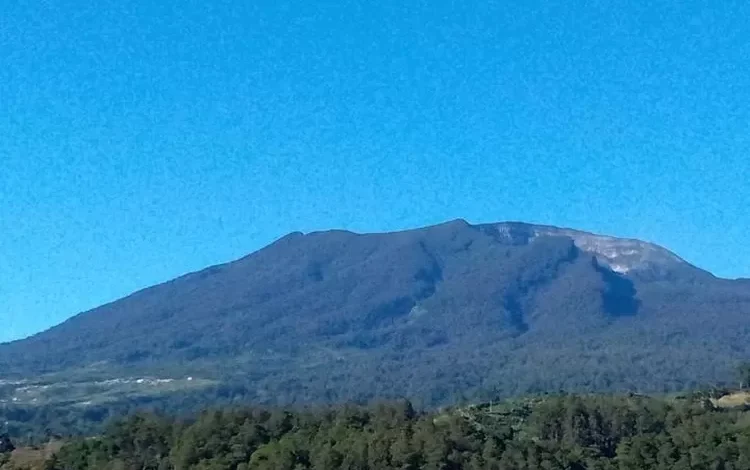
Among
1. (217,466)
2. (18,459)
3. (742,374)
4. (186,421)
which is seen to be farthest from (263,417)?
(742,374)

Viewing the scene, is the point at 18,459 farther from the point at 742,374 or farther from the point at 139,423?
the point at 742,374

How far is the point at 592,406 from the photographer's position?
103 m

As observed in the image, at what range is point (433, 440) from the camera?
83062 mm

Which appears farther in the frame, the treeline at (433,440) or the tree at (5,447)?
the tree at (5,447)

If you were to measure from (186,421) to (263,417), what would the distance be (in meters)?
8.42

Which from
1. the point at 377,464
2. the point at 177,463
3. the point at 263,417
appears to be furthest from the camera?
the point at 263,417

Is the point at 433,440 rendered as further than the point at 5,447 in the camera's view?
No

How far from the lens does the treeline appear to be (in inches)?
3275

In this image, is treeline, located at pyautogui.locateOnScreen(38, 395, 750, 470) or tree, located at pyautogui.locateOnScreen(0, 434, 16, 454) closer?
treeline, located at pyautogui.locateOnScreen(38, 395, 750, 470)

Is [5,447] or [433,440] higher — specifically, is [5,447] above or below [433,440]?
above

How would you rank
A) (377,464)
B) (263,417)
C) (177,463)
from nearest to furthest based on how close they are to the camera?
(377,464)
(177,463)
(263,417)

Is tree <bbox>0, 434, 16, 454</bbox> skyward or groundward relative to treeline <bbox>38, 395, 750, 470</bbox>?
skyward

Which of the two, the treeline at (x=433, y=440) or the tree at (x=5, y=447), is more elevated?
the tree at (x=5, y=447)

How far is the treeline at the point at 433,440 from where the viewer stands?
8319cm
